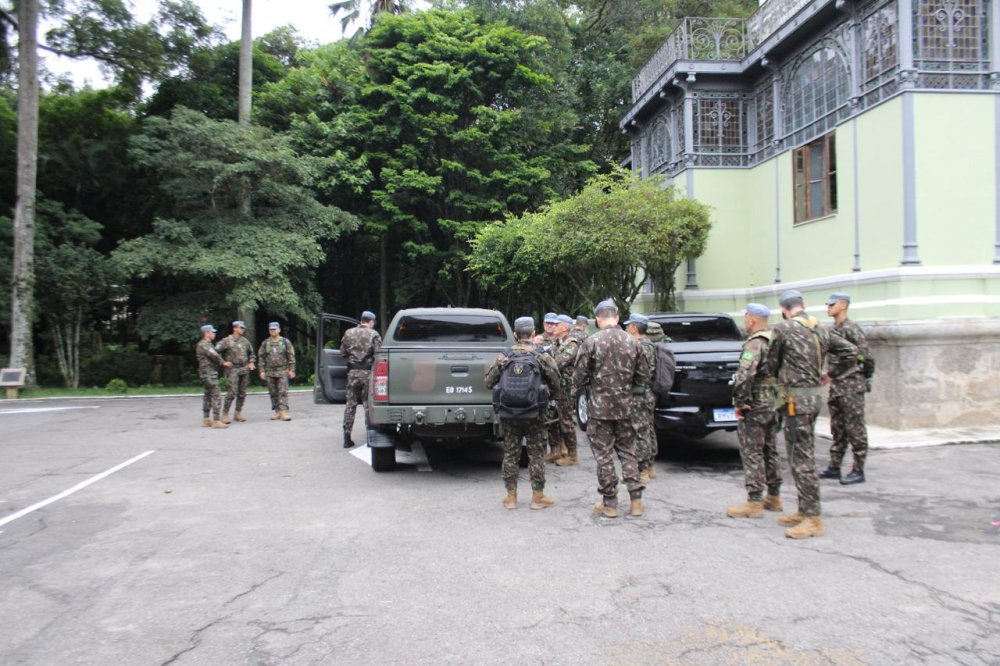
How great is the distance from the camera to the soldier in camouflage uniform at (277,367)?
537 inches

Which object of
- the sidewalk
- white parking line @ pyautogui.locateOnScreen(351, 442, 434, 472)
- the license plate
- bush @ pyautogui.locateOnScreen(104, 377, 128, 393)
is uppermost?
the license plate

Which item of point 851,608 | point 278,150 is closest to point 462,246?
point 278,150

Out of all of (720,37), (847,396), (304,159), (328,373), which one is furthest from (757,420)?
(304,159)

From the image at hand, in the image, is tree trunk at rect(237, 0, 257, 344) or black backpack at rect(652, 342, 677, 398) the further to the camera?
tree trunk at rect(237, 0, 257, 344)

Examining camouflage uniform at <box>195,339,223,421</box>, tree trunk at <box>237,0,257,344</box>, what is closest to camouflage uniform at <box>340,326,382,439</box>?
camouflage uniform at <box>195,339,223,421</box>

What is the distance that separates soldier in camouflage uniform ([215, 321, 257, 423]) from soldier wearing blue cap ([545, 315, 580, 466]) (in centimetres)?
679

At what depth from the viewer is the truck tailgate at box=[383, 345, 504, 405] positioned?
7.97 m

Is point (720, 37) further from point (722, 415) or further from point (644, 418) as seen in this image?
point (644, 418)

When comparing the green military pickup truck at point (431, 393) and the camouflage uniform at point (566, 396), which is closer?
the green military pickup truck at point (431, 393)

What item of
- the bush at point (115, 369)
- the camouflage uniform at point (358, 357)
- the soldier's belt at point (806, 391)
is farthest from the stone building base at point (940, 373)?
the bush at point (115, 369)

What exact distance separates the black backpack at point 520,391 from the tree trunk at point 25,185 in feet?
61.6

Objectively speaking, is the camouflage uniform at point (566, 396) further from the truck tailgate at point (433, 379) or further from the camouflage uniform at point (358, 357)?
the camouflage uniform at point (358, 357)

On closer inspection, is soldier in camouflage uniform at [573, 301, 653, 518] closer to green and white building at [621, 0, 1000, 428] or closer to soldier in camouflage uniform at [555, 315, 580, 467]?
soldier in camouflage uniform at [555, 315, 580, 467]

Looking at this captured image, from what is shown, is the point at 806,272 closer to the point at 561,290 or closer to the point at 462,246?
the point at 561,290
